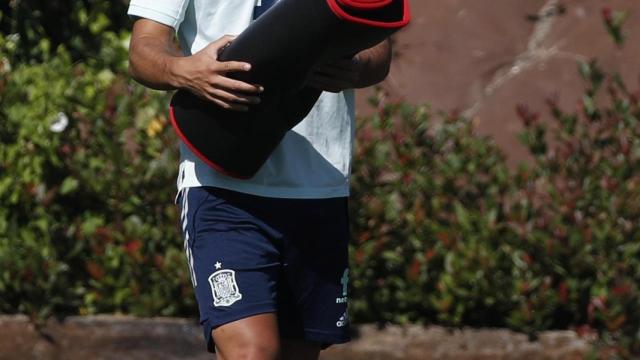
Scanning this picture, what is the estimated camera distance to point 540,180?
18.6ft

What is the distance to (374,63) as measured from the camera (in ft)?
11.9

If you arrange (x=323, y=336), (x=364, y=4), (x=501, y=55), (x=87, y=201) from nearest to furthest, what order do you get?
(x=364, y=4) < (x=323, y=336) < (x=87, y=201) < (x=501, y=55)

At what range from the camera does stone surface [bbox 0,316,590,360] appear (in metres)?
5.45

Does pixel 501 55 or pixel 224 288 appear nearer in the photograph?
pixel 224 288

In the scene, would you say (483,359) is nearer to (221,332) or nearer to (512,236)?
(512,236)

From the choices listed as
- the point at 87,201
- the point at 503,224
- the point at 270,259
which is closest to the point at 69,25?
the point at 87,201

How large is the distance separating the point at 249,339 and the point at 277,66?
715 mm

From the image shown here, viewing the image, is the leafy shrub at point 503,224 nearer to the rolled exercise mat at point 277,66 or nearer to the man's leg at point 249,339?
the man's leg at point 249,339

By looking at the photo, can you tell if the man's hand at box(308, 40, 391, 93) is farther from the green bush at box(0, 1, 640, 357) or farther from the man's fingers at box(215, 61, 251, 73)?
the green bush at box(0, 1, 640, 357)

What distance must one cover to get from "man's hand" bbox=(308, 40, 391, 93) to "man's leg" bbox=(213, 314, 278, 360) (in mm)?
634

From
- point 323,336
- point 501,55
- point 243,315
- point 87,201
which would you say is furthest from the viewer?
point 501,55

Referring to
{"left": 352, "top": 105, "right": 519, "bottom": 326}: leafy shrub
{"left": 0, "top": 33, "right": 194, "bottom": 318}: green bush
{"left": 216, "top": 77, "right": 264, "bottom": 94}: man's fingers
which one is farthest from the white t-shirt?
{"left": 0, "top": 33, "right": 194, "bottom": 318}: green bush

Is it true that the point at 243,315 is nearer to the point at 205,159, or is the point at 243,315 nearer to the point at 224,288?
the point at 224,288

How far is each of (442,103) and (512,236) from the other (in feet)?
4.29
